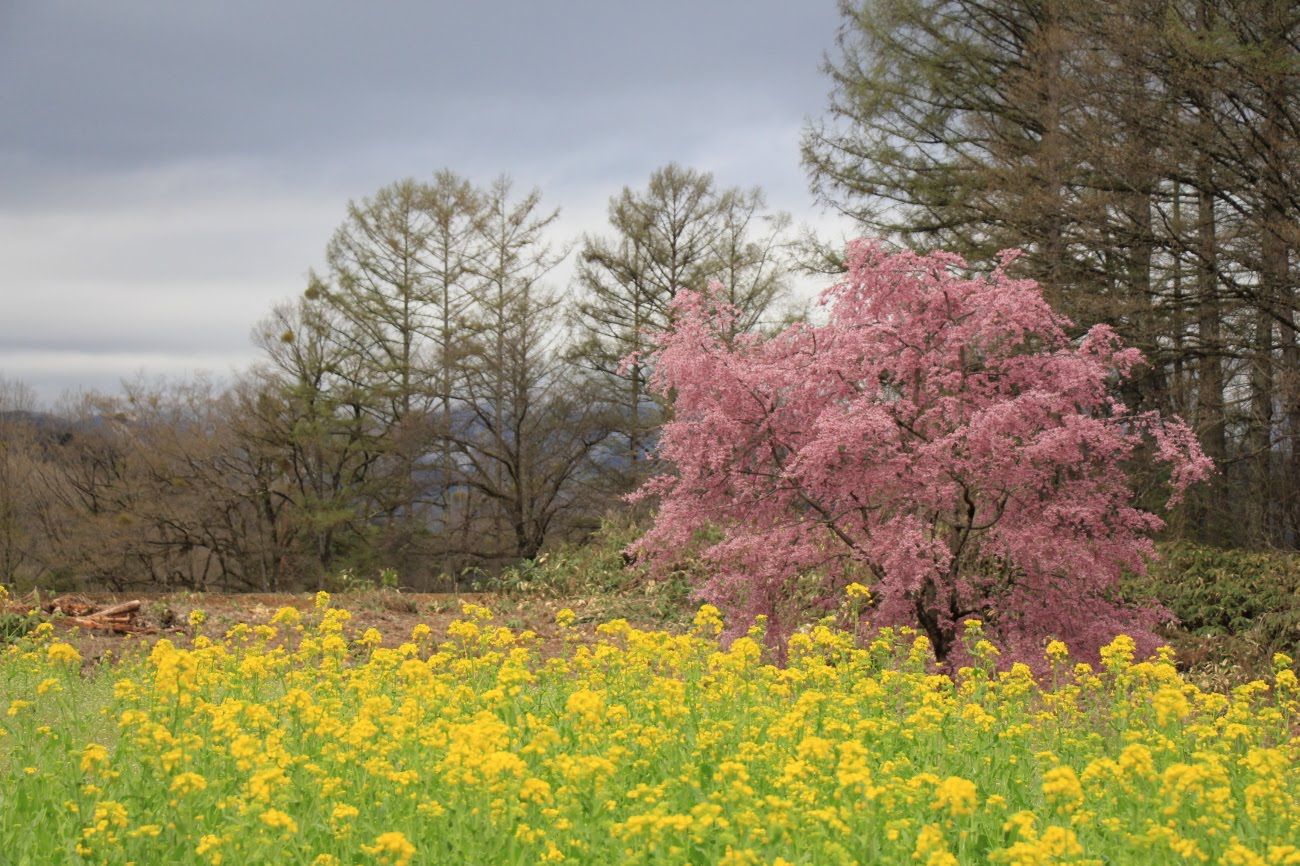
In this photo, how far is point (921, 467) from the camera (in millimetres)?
8516

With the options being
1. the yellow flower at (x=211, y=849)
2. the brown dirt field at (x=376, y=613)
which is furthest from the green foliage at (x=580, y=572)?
the yellow flower at (x=211, y=849)

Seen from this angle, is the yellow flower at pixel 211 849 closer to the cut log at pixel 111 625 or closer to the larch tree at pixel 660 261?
the cut log at pixel 111 625

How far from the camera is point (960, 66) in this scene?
2067 cm

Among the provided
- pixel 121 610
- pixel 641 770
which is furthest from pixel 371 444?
pixel 641 770

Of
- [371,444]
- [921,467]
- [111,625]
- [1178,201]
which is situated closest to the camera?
[921,467]

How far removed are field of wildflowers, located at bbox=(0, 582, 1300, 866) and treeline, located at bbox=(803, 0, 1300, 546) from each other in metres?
10.1

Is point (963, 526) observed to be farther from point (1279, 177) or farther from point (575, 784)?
point (1279, 177)

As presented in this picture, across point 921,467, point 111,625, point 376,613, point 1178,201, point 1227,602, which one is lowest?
point 376,613

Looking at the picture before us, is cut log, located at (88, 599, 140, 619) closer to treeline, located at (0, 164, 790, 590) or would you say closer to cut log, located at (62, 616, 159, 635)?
cut log, located at (62, 616, 159, 635)

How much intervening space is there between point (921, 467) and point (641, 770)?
4.38 metres

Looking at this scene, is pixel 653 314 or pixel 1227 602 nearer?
pixel 1227 602

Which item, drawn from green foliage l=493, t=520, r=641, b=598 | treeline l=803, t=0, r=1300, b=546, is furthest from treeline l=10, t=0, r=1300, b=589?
green foliage l=493, t=520, r=641, b=598

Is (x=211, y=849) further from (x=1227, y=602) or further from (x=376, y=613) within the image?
(x=1227, y=602)

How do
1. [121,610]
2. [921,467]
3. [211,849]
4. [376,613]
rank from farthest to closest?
[376,613] < [121,610] < [921,467] < [211,849]
